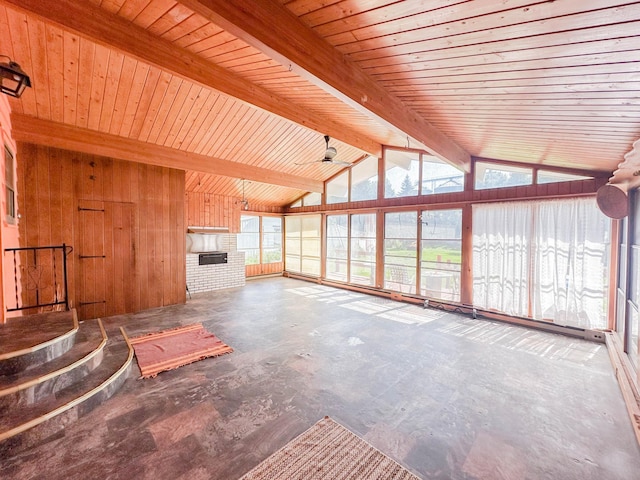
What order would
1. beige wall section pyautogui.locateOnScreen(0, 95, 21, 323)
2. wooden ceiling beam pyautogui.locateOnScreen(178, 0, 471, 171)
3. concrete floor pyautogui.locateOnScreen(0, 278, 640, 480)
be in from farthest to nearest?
1. beige wall section pyautogui.locateOnScreen(0, 95, 21, 323)
2. concrete floor pyautogui.locateOnScreen(0, 278, 640, 480)
3. wooden ceiling beam pyautogui.locateOnScreen(178, 0, 471, 171)

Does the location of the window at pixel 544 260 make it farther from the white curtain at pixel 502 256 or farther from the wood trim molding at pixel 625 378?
Answer: the wood trim molding at pixel 625 378

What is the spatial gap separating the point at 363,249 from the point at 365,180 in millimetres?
2048

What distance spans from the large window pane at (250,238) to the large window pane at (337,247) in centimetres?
291

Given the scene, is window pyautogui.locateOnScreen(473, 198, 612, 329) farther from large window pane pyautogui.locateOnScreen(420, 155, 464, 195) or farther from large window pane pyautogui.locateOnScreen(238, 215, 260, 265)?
large window pane pyautogui.locateOnScreen(238, 215, 260, 265)

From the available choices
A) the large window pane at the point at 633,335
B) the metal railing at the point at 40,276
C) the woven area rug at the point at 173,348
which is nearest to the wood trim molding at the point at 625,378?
the large window pane at the point at 633,335

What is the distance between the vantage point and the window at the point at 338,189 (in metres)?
8.48

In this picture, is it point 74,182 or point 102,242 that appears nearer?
point 74,182

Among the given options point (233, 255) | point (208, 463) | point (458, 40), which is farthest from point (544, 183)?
point (233, 255)

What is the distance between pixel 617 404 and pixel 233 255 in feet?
27.9

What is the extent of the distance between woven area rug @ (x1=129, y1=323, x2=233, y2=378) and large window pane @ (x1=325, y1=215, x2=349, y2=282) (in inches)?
191

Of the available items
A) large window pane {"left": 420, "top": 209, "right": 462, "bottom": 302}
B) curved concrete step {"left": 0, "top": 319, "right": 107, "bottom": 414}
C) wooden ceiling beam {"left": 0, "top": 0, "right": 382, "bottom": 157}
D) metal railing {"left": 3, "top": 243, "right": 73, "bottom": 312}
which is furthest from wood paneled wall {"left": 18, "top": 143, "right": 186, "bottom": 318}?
large window pane {"left": 420, "top": 209, "right": 462, "bottom": 302}

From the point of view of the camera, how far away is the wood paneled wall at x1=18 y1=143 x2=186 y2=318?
181 inches

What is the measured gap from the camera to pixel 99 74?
141 inches

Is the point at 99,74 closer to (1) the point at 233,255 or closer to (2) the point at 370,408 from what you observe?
(2) the point at 370,408
